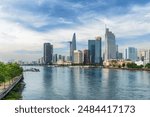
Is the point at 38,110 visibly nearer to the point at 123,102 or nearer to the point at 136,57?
the point at 123,102

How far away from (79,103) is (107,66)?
5302 inches

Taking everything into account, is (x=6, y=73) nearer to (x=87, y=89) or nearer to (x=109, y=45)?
(x=87, y=89)

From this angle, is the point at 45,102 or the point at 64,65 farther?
the point at 64,65

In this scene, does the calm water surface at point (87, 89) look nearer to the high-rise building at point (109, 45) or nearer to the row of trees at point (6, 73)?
the row of trees at point (6, 73)

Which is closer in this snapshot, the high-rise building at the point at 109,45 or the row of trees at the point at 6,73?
the row of trees at the point at 6,73

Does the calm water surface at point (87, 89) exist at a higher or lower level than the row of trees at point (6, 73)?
lower

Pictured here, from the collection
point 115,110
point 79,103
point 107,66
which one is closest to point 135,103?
point 115,110

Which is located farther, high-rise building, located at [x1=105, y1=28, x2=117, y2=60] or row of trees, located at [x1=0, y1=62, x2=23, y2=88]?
high-rise building, located at [x1=105, y1=28, x2=117, y2=60]

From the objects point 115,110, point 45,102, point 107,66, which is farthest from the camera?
point 107,66

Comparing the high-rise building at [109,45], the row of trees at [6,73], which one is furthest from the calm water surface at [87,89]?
the high-rise building at [109,45]

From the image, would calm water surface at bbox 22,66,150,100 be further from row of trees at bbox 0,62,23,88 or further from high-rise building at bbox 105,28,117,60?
high-rise building at bbox 105,28,117,60

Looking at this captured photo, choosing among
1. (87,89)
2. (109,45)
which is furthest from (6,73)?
(109,45)

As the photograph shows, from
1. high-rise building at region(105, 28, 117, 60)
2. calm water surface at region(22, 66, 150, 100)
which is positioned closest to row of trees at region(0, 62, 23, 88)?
calm water surface at region(22, 66, 150, 100)

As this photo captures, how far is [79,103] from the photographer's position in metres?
4.06
